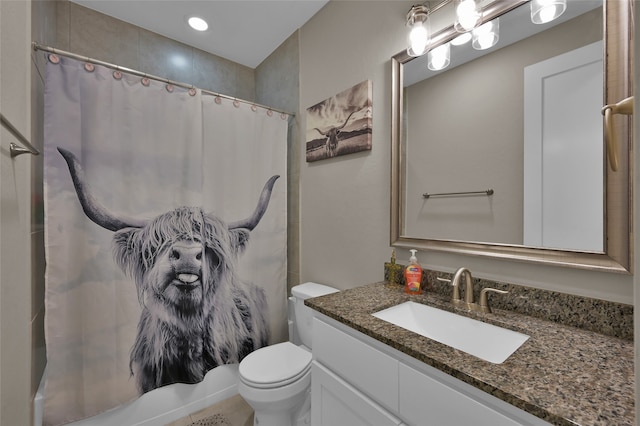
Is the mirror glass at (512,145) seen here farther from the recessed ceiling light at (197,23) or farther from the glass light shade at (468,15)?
the recessed ceiling light at (197,23)

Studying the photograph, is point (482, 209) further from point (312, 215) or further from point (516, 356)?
point (312, 215)

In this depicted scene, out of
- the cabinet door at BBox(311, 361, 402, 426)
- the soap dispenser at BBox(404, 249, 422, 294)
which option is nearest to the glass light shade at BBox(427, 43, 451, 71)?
the soap dispenser at BBox(404, 249, 422, 294)

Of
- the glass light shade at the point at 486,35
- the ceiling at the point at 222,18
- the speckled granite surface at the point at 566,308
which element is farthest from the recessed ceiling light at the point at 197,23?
the speckled granite surface at the point at 566,308

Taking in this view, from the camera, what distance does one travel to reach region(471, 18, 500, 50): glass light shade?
3.47ft

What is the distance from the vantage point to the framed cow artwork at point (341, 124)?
154cm

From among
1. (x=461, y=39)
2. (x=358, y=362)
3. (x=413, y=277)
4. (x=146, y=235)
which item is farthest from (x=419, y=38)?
(x=146, y=235)

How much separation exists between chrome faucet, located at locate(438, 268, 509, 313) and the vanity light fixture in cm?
101

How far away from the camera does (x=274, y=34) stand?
2133 millimetres

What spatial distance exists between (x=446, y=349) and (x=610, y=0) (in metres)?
1.17

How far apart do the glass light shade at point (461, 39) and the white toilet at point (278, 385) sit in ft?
5.60

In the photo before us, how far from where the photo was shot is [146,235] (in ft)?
4.94

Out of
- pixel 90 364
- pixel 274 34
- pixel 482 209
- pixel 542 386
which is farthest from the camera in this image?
pixel 274 34

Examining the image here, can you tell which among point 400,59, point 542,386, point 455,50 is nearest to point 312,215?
point 400,59

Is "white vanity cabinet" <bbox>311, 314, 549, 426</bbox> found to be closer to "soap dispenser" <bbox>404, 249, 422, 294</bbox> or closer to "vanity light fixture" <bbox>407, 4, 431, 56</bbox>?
"soap dispenser" <bbox>404, 249, 422, 294</bbox>
